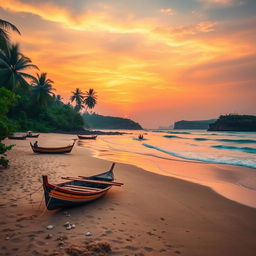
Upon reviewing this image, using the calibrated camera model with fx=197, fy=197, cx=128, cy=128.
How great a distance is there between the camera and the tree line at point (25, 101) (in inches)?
387

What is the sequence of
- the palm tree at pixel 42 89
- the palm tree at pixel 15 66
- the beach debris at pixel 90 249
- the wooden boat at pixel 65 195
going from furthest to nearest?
the palm tree at pixel 42 89 → the palm tree at pixel 15 66 → the wooden boat at pixel 65 195 → the beach debris at pixel 90 249

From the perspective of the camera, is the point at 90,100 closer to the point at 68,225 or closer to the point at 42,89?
the point at 42,89

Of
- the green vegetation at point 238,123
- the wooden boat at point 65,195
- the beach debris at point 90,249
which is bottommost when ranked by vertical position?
the beach debris at point 90,249

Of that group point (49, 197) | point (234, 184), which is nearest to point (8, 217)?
point (49, 197)

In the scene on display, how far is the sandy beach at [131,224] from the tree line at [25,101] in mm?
3930

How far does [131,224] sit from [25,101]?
183 feet

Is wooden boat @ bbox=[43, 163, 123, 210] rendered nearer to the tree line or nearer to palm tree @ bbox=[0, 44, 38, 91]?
the tree line

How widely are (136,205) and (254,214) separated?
394 cm

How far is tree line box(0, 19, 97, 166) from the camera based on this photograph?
32.2ft

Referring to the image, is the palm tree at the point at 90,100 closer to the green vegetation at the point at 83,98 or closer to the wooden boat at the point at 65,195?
the green vegetation at the point at 83,98

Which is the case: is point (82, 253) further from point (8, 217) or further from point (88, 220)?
point (8, 217)

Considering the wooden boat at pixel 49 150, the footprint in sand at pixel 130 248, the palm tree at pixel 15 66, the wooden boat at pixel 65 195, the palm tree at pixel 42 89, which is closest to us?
the footprint in sand at pixel 130 248

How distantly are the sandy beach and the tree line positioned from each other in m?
3.93

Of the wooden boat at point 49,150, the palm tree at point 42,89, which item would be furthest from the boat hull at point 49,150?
A: the palm tree at point 42,89
